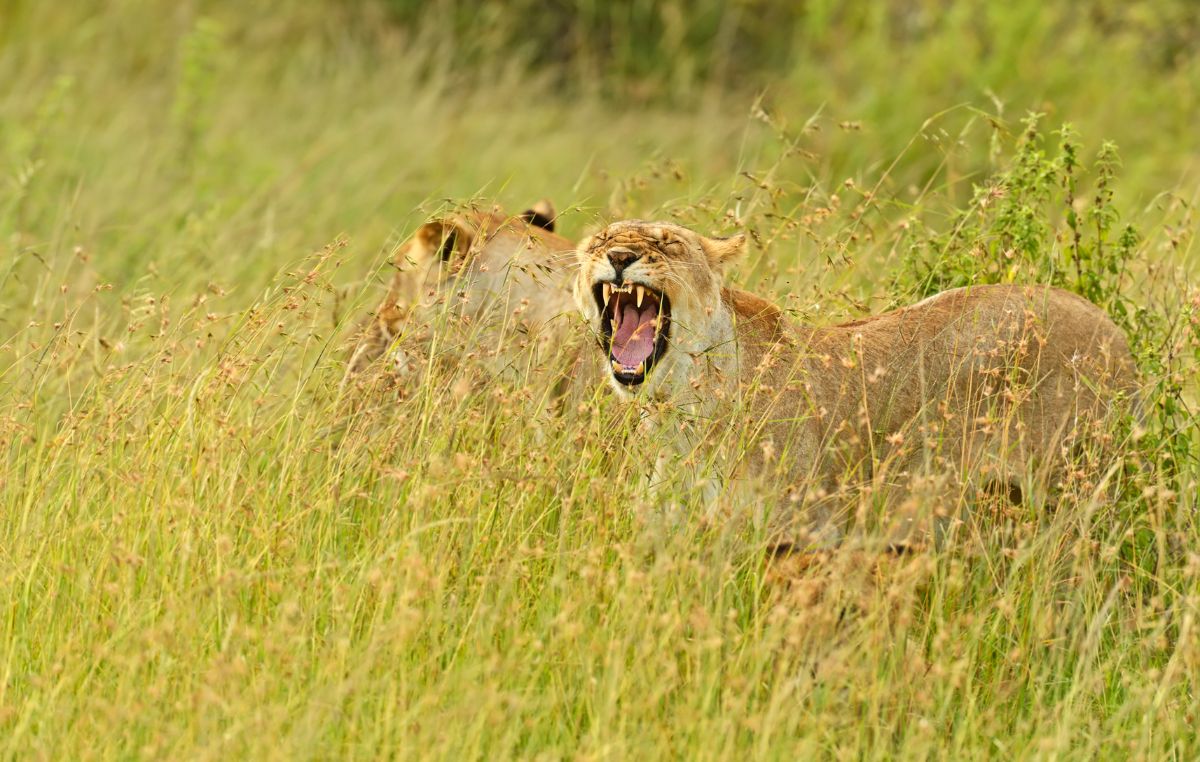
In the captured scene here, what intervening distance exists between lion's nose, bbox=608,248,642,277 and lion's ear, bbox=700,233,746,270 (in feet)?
1.19

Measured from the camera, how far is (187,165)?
33.5 feet

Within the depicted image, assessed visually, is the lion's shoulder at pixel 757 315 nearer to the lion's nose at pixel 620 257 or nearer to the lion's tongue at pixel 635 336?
the lion's tongue at pixel 635 336

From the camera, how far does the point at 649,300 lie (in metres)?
5.20

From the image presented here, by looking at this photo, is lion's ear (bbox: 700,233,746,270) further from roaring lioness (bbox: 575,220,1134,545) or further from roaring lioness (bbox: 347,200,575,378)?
roaring lioness (bbox: 347,200,575,378)

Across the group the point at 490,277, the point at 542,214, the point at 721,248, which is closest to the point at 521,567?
the point at 721,248

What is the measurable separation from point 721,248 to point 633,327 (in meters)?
0.38

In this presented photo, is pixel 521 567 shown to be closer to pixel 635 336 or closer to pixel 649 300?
pixel 635 336

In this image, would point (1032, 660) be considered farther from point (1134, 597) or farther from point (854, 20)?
point (854, 20)

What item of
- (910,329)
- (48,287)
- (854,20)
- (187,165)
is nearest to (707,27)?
(854,20)

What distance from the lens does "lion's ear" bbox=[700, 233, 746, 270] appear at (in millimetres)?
5301

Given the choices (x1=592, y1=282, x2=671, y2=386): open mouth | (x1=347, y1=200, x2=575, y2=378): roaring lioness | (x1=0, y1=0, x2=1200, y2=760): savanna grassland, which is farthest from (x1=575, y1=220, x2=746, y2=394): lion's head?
(x1=347, y1=200, x2=575, y2=378): roaring lioness

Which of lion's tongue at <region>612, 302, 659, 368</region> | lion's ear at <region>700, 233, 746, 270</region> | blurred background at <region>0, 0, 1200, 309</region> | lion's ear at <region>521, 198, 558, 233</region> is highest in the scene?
lion's ear at <region>700, 233, 746, 270</region>

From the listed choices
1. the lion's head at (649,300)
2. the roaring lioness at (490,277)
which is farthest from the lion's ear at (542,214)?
the lion's head at (649,300)

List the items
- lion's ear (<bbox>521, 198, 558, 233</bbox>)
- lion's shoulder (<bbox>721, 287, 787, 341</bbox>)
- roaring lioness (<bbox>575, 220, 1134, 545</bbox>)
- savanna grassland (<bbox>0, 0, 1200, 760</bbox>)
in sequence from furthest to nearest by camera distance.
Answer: lion's ear (<bbox>521, 198, 558, 233</bbox>), lion's shoulder (<bbox>721, 287, 787, 341</bbox>), roaring lioness (<bbox>575, 220, 1134, 545</bbox>), savanna grassland (<bbox>0, 0, 1200, 760</bbox>)
